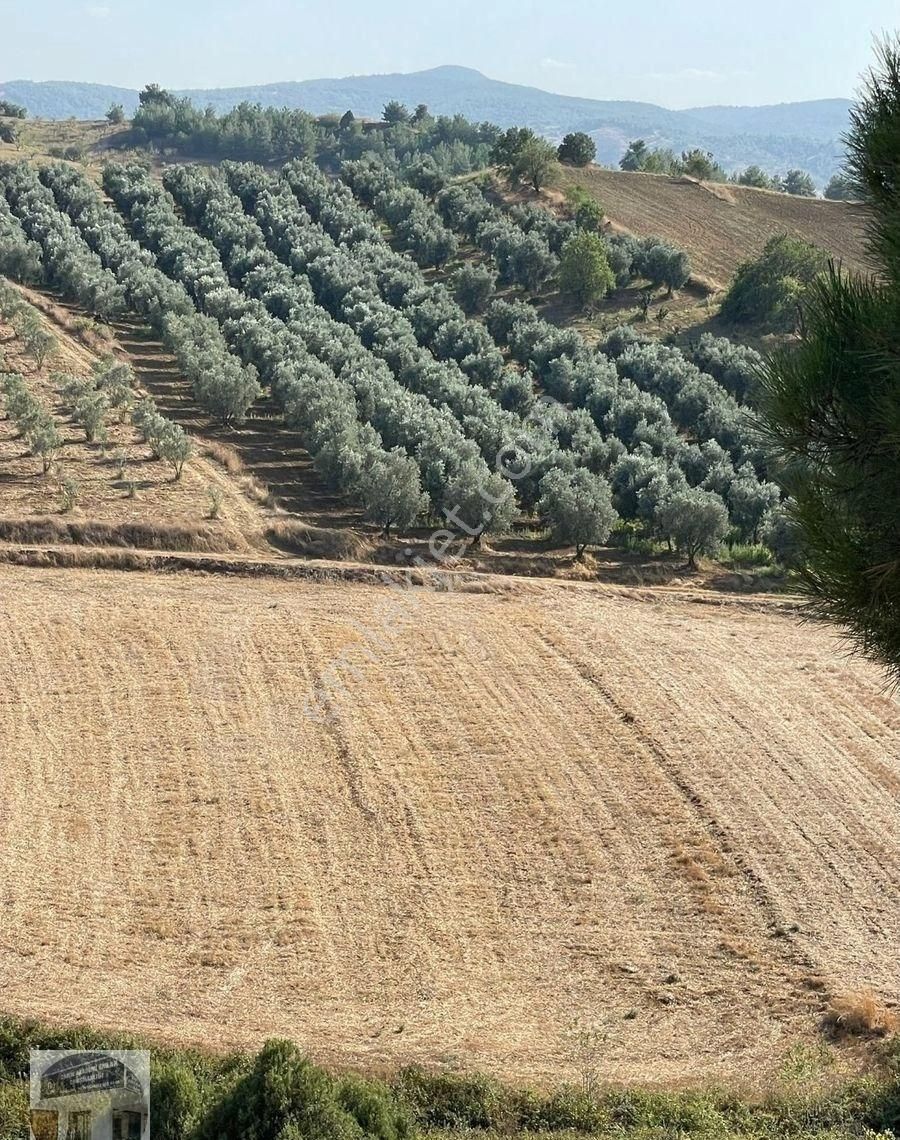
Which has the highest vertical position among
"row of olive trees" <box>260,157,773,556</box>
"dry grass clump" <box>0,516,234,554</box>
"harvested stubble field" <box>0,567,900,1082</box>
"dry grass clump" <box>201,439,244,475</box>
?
"row of olive trees" <box>260,157,773,556</box>

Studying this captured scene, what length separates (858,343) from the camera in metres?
9.62

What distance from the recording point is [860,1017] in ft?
45.7

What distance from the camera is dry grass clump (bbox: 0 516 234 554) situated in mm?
27984

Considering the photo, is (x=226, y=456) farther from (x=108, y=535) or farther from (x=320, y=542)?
(x=108, y=535)

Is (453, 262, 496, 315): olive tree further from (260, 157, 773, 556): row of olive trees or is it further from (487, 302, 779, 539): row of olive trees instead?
(260, 157, 773, 556): row of olive trees

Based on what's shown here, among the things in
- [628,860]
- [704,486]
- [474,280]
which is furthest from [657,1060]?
[474,280]

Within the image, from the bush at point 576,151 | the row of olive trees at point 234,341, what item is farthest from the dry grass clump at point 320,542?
the bush at point 576,151

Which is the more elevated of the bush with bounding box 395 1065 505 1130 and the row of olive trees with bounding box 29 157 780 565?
the row of olive trees with bounding box 29 157 780 565

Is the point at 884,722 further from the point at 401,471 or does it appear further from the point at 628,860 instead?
the point at 401,471

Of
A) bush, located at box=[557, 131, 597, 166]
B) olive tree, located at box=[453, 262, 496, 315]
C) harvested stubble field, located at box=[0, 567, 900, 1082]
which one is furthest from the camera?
bush, located at box=[557, 131, 597, 166]

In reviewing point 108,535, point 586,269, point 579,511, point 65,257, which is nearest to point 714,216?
point 586,269

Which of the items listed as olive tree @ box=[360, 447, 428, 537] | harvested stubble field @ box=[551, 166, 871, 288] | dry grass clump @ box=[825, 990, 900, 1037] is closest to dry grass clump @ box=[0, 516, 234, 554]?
olive tree @ box=[360, 447, 428, 537]

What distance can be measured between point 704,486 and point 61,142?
85.6m

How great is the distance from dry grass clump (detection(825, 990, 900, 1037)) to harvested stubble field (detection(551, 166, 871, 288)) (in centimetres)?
4990
